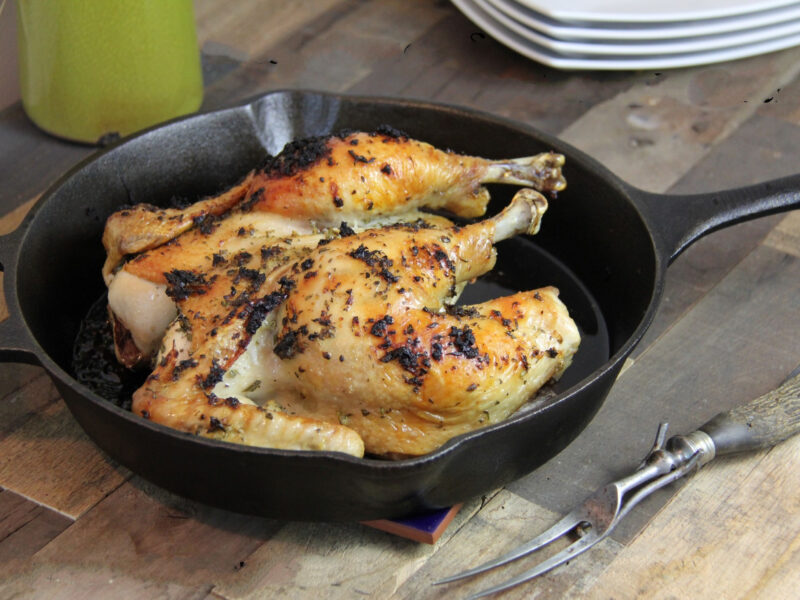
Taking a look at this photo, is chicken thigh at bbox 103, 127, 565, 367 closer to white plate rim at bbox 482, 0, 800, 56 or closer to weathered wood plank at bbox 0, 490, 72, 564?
weathered wood plank at bbox 0, 490, 72, 564

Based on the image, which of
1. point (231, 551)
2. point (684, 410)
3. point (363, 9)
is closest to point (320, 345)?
point (231, 551)

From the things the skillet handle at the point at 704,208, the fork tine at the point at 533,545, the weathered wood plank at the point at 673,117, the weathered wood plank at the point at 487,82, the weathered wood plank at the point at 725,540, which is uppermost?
the skillet handle at the point at 704,208

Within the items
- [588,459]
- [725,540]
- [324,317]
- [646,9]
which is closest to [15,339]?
[324,317]

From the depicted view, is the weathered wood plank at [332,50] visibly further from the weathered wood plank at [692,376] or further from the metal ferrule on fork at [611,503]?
the metal ferrule on fork at [611,503]

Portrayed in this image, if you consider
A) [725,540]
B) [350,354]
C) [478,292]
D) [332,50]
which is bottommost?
[725,540]

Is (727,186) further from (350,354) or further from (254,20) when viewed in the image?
(254,20)

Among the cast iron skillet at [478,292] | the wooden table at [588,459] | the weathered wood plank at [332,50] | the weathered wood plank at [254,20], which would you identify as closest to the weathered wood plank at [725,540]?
the wooden table at [588,459]
